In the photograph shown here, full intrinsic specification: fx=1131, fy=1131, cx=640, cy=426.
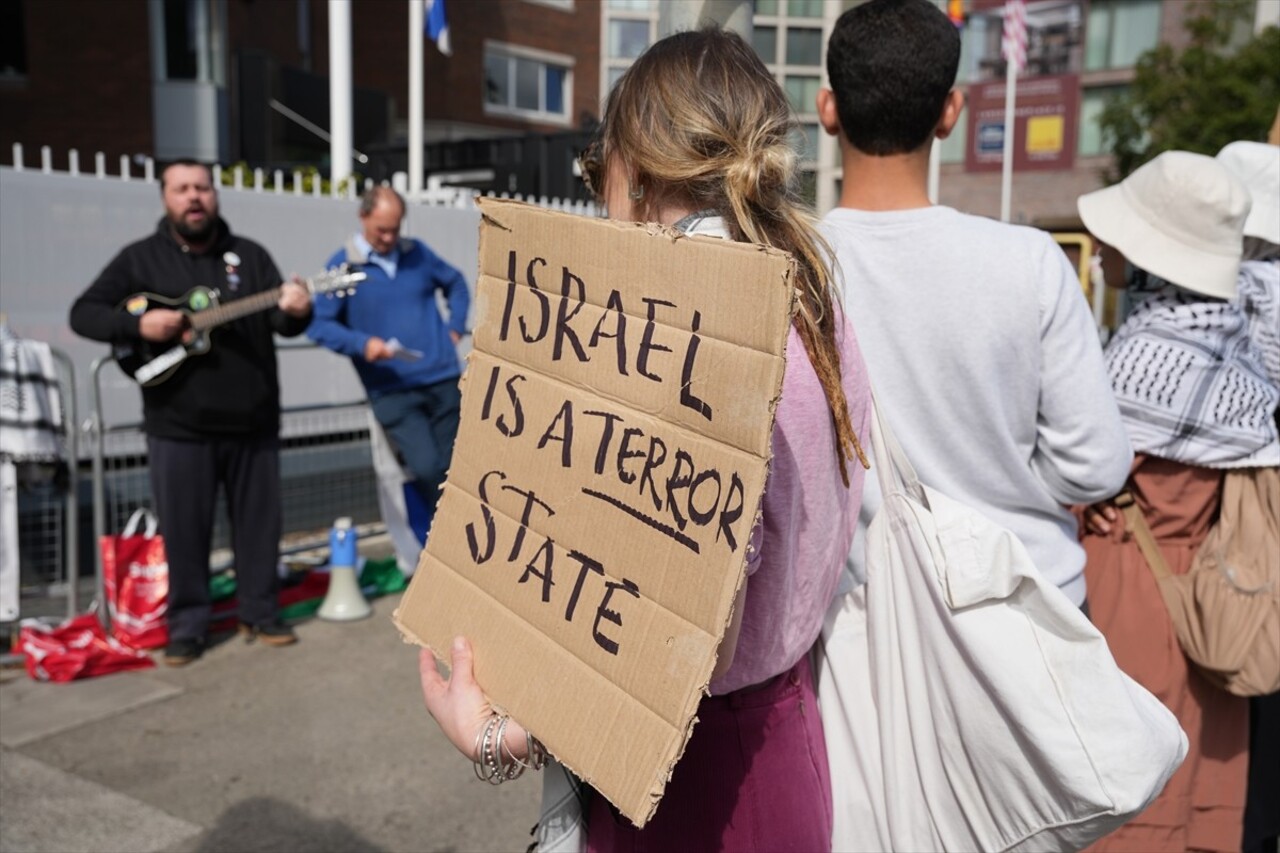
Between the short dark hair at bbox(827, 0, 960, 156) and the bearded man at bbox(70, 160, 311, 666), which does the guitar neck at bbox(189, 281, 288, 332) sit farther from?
the short dark hair at bbox(827, 0, 960, 156)

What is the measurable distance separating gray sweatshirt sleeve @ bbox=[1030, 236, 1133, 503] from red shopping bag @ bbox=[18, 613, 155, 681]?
13.1ft

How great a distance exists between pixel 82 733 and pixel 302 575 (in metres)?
2.01

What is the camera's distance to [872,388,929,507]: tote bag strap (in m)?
1.65

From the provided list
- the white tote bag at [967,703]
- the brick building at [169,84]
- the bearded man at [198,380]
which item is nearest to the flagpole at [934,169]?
the white tote bag at [967,703]

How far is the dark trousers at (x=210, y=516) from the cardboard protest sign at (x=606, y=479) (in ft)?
11.6

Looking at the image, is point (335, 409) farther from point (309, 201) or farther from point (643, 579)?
point (643, 579)

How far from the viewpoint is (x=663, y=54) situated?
1.47 metres

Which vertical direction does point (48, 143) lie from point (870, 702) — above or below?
above

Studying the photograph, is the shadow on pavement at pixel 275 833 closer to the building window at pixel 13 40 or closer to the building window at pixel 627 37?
the building window at pixel 627 37

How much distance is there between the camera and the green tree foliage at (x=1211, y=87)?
22.3 m

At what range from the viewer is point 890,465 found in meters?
1.66

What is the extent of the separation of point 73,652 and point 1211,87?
24.7 metres

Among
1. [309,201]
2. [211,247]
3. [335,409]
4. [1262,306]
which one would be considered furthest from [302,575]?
[1262,306]

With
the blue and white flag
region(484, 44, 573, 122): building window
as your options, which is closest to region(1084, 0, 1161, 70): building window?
region(484, 44, 573, 122): building window
